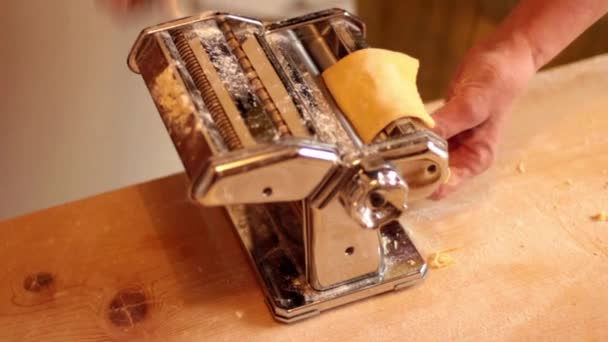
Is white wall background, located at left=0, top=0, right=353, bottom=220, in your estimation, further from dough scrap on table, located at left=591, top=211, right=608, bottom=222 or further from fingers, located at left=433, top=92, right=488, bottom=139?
dough scrap on table, located at left=591, top=211, right=608, bottom=222

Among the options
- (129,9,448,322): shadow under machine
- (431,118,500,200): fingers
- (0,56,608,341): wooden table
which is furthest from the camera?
(431,118,500,200): fingers

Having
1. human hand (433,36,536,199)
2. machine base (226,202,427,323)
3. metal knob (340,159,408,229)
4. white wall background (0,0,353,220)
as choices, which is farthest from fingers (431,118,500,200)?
white wall background (0,0,353,220)

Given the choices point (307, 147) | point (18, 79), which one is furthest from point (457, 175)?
point (18, 79)

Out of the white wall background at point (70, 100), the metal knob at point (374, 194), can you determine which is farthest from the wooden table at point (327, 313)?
the white wall background at point (70, 100)

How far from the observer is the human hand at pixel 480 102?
2.60 feet

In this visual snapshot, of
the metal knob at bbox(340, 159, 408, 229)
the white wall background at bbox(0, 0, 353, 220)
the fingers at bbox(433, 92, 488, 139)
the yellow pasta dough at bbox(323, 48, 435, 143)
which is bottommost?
the white wall background at bbox(0, 0, 353, 220)

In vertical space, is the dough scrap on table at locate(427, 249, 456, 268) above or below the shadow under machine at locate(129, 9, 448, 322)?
below

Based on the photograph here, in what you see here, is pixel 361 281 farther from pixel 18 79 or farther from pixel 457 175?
pixel 18 79

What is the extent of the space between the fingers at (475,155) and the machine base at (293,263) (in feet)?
0.37

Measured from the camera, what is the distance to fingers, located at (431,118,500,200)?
831 millimetres

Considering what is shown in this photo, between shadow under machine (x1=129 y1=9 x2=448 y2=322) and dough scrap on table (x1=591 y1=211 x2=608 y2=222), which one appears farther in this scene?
dough scrap on table (x1=591 y1=211 x2=608 y2=222)

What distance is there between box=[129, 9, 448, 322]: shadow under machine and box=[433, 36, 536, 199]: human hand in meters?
0.13

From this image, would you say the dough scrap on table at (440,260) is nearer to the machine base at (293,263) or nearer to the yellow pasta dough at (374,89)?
the machine base at (293,263)

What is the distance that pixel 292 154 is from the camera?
1.81ft
